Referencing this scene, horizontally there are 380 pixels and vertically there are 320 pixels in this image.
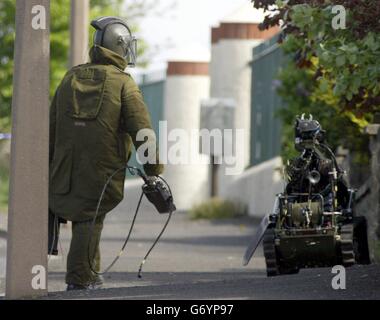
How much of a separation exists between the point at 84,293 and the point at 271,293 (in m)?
1.31

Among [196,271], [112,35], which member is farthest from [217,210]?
[112,35]

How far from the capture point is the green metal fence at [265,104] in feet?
94.6

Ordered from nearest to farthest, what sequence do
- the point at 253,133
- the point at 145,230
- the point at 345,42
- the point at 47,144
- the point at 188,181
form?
the point at 47,144 < the point at 345,42 < the point at 145,230 < the point at 253,133 < the point at 188,181

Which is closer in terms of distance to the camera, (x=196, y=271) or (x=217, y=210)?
(x=196, y=271)

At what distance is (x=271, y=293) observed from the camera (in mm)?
10164

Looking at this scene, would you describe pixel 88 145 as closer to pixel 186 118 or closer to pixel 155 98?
pixel 186 118

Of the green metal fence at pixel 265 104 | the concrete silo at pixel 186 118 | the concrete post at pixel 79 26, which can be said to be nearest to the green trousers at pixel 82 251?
the concrete post at pixel 79 26

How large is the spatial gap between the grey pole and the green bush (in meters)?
19.8

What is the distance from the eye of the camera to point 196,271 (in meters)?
15.8

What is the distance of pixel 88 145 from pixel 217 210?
1929 cm

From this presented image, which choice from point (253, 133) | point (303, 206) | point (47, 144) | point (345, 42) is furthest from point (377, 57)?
point (253, 133)

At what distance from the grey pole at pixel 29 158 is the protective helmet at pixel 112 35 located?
49.6 inches

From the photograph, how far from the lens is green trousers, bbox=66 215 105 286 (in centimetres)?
1123

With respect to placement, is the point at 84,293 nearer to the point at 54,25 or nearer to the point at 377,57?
the point at 377,57
